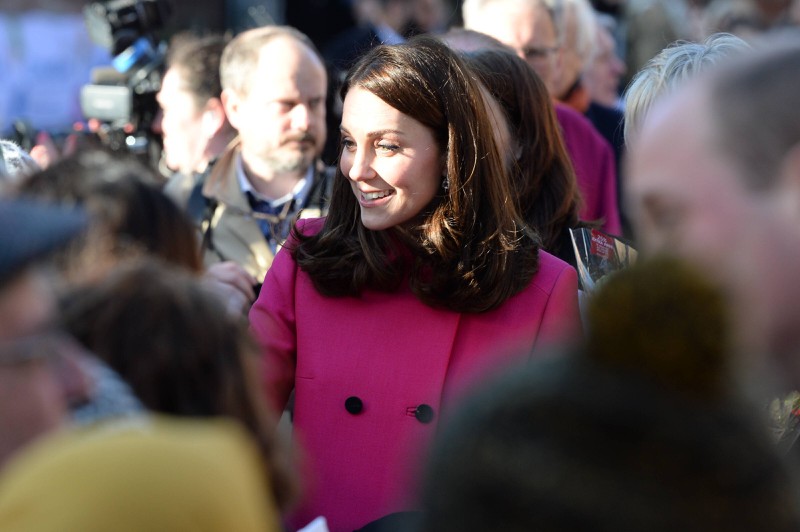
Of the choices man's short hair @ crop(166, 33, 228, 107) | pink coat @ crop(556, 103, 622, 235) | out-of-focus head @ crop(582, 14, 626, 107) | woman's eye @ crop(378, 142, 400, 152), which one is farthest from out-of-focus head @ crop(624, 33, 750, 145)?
out-of-focus head @ crop(582, 14, 626, 107)

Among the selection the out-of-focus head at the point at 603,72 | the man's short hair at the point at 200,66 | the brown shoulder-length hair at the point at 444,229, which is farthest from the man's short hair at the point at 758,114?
the out-of-focus head at the point at 603,72

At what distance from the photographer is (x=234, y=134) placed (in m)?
5.44

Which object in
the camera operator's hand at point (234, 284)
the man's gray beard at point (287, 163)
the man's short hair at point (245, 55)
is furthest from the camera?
the man's short hair at point (245, 55)

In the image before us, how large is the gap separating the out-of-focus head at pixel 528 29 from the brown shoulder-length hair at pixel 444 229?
1969 millimetres

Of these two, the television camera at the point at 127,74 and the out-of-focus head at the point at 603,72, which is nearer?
the television camera at the point at 127,74

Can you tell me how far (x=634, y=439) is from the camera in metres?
1.05

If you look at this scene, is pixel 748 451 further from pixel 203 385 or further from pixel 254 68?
pixel 254 68

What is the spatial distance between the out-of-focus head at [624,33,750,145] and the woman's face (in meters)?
0.63

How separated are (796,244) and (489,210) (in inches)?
65.7

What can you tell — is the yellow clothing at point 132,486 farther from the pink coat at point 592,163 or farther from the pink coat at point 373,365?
the pink coat at point 592,163

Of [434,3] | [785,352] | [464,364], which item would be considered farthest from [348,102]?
[434,3]

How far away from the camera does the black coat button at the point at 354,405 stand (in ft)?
9.64

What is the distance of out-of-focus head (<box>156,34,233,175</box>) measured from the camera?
537 cm

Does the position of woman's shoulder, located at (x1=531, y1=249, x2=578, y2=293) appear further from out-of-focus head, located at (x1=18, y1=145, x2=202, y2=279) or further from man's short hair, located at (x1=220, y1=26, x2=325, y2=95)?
man's short hair, located at (x1=220, y1=26, x2=325, y2=95)
